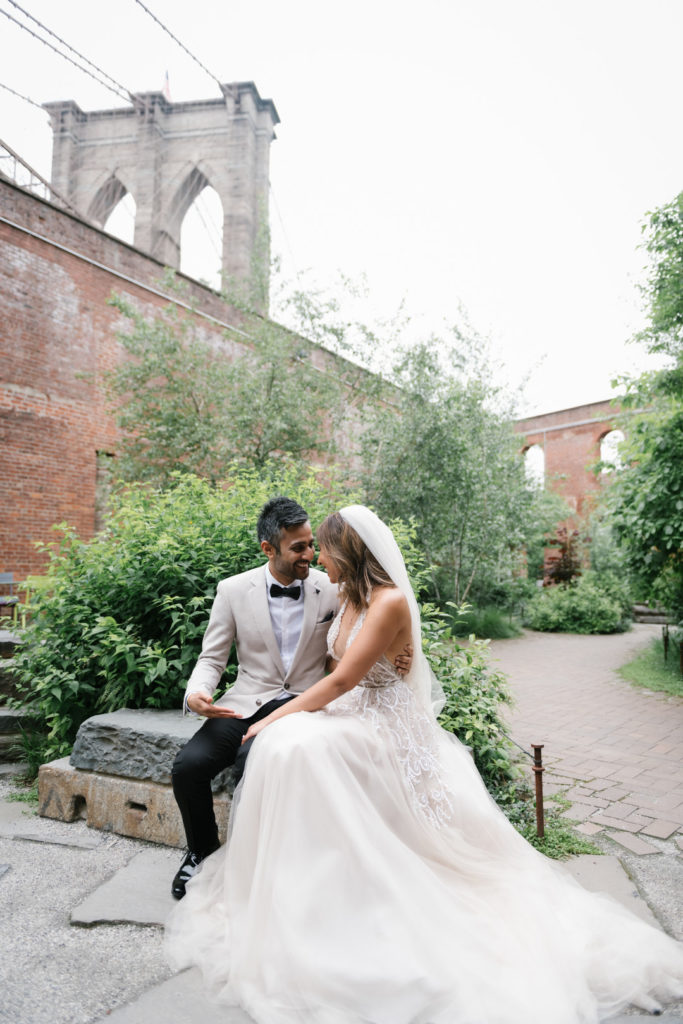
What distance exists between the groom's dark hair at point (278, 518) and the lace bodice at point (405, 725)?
501 millimetres

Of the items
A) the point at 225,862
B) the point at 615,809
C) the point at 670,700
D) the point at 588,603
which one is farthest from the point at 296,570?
the point at 588,603

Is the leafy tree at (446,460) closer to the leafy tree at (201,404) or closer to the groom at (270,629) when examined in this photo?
the leafy tree at (201,404)

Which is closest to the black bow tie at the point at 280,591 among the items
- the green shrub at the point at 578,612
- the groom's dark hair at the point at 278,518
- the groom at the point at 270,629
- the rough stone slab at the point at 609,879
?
the groom at the point at 270,629

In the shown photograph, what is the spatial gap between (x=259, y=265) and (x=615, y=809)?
1120 cm

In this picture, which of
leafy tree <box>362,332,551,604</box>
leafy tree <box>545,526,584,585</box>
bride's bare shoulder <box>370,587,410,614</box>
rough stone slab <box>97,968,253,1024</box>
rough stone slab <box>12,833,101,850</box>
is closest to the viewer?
rough stone slab <box>97,968,253,1024</box>

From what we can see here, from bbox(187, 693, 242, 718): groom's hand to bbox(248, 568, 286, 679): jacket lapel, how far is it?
32 centimetres

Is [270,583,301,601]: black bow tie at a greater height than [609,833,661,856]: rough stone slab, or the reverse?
[270,583,301,601]: black bow tie

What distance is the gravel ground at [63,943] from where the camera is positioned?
1.89 metres

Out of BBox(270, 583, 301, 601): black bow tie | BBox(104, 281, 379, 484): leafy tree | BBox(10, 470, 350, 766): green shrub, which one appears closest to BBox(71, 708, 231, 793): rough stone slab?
BBox(10, 470, 350, 766): green shrub

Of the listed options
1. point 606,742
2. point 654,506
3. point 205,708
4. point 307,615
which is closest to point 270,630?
point 307,615

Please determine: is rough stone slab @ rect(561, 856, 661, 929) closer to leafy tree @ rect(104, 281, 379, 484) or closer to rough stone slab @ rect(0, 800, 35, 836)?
rough stone slab @ rect(0, 800, 35, 836)

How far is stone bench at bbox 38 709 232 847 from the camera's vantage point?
9.89ft

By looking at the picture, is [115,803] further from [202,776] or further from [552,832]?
[552,832]

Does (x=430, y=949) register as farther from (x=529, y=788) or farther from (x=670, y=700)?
(x=670, y=700)
